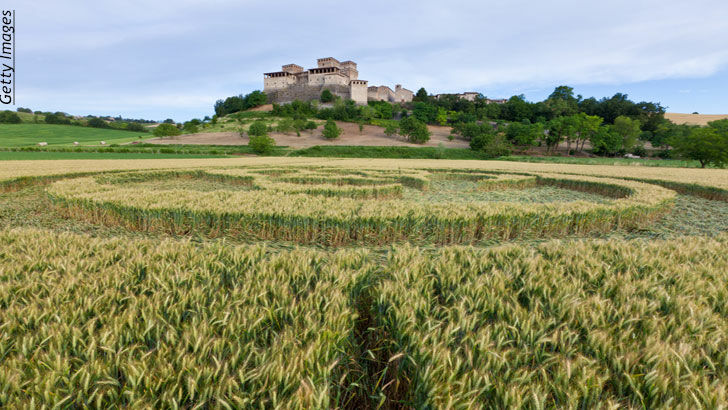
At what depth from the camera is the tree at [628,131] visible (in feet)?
282

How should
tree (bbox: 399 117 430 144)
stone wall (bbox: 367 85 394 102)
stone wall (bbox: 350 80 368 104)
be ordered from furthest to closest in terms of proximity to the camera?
1. stone wall (bbox: 367 85 394 102)
2. stone wall (bbox: 350 80 368 104)
3. tree (bbox: 399 117 430 144)

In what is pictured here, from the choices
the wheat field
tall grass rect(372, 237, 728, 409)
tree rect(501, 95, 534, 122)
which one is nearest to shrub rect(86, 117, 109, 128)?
the wheat field

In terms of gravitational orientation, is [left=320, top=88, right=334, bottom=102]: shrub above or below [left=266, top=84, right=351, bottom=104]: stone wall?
below

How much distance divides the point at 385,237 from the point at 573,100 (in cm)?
15246

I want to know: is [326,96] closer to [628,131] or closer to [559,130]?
[559,130]

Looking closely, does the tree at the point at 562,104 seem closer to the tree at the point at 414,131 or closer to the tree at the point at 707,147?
the tree at the point at 414,131

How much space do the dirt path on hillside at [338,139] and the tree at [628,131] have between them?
140 ft

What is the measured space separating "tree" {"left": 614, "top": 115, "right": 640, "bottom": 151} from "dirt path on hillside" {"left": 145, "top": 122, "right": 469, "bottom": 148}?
4260cm

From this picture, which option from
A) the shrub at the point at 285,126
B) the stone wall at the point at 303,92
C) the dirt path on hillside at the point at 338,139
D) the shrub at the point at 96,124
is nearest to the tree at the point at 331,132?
the dirt path on hillside at the point at 338,139

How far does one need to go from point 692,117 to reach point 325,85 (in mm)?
Result: 147450

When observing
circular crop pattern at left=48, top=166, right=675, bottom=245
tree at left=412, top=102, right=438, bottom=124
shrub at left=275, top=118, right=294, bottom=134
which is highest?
tree at left=412, top=102, right=438, bottom=124

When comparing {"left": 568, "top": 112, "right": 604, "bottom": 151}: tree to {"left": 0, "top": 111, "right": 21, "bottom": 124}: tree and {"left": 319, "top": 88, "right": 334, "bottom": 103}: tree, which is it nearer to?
{"left": 319, "top": 88, "right": 334, "bottom": 103}: tree

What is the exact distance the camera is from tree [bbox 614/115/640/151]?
282 feet

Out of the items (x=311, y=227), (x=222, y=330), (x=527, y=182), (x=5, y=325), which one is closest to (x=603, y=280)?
(x=222, y=330)
